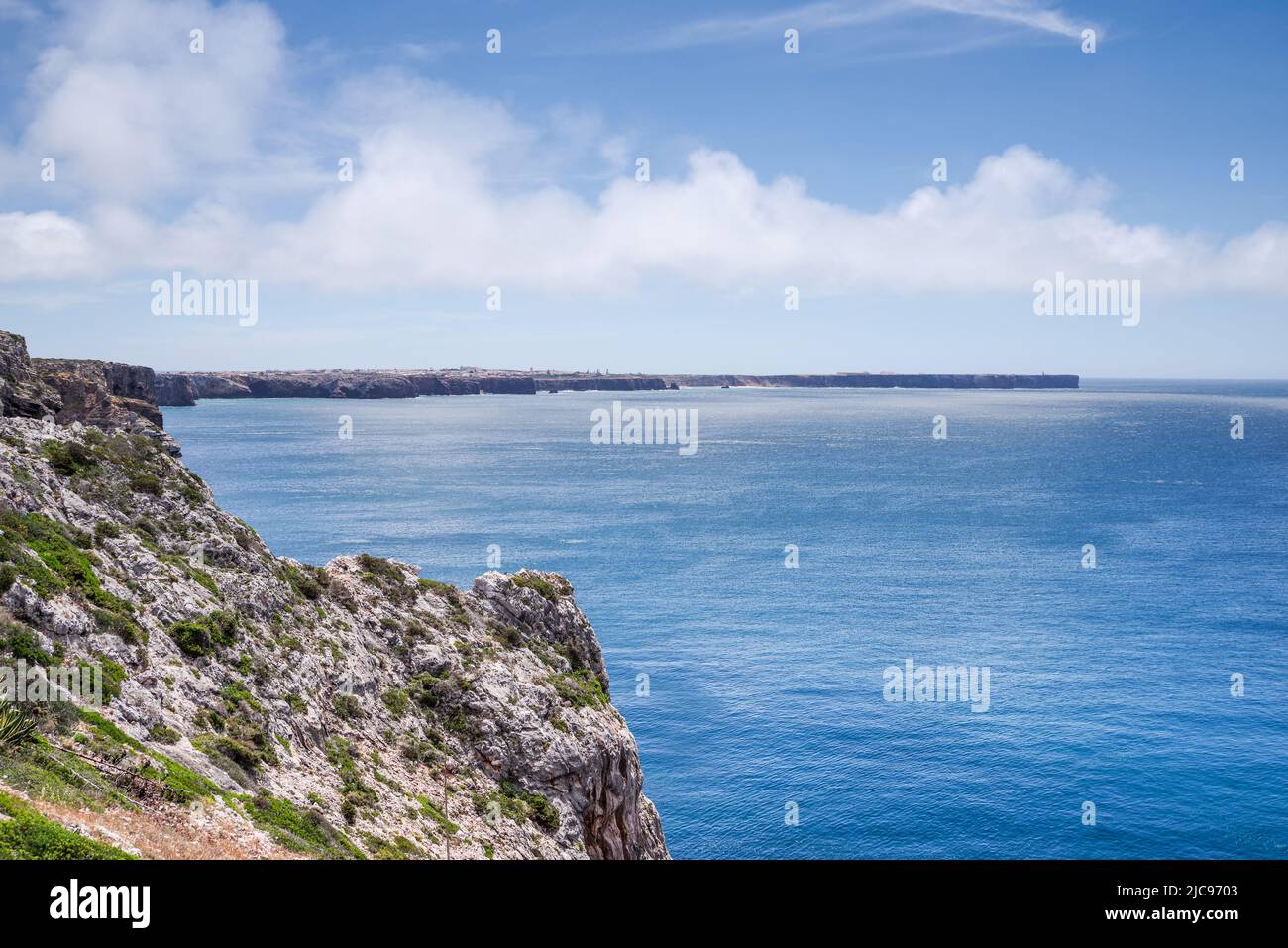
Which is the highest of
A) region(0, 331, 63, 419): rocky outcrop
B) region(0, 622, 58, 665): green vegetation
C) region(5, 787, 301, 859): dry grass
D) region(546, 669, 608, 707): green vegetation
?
region(0, 331, 63, 419): rocky outcrop

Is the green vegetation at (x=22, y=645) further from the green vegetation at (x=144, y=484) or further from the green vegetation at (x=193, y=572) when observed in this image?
the green vegetation at (x=144, y=484)

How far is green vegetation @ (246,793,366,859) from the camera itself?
769 inches

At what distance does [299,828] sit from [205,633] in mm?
7813

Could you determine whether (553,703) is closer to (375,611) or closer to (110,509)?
(375,611)

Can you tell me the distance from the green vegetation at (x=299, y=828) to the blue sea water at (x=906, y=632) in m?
32.5

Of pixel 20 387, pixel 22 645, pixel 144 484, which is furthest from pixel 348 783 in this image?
pixel 20 387

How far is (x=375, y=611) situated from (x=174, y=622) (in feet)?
29.3

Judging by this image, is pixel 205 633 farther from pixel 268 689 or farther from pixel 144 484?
pixel 144 484

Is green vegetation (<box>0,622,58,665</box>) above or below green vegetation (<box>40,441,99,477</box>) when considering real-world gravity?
below

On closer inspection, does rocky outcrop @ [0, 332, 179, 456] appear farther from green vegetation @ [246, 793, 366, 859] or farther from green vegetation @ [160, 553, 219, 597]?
green vegetation @ [246, 793, 366, 859]

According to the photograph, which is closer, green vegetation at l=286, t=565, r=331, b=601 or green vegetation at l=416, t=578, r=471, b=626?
green vegetation at l=286, t=565, r=331, b=601

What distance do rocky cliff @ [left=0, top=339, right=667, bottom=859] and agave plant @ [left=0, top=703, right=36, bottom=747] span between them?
21 cm

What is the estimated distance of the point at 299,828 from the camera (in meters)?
20.9

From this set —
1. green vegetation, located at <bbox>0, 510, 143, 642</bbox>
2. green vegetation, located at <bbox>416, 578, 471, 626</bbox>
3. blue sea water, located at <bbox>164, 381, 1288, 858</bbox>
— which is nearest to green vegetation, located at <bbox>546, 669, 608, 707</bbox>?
green vegetation, located at <bbox>416, 578, 471, 626</bbox>
